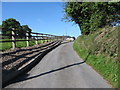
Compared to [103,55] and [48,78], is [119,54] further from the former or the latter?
[48,78]

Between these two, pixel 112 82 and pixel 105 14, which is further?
pixel 105 14

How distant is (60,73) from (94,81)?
1748 mm

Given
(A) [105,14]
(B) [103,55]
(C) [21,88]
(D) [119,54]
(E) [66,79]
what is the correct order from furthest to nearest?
1. (A) [105,14]
2. (B) [103,55]
3. (D) [119,54]
4. (E) [66,79]
5. (C) [21,88]

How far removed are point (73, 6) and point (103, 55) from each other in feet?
36.2

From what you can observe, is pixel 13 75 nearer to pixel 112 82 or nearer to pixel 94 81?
pixel 94 81

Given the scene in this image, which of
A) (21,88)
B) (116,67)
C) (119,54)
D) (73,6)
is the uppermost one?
(73,6)

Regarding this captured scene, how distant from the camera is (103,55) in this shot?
29.1ft

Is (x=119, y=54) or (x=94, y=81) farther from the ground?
(x=119, y=54)

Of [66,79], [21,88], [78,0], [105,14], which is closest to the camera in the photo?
[21,88]

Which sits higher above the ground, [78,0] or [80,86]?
[78,0]

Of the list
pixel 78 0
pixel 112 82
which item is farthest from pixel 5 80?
pixel 78 0

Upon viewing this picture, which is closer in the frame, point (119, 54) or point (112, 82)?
point (112, 82)

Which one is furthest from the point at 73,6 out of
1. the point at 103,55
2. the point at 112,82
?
the point at 112,82

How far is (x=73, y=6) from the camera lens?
1873cm
